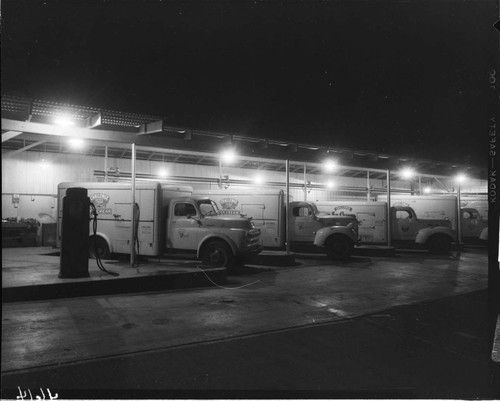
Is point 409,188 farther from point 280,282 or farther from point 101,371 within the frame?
point 101,371

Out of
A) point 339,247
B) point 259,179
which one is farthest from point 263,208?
point 259,179

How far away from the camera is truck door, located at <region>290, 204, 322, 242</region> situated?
49.7 ft

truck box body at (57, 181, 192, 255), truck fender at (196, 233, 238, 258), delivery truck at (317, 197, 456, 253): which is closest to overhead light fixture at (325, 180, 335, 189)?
delivery truck at (317, 197, 456, 253)

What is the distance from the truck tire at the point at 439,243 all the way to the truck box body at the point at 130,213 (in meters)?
11.2

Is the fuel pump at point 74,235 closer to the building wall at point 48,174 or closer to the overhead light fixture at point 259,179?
the building wall at point 48,174

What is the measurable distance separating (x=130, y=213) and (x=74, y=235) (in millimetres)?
3358

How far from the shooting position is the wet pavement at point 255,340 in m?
3.96

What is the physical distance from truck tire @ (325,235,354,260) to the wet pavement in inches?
205

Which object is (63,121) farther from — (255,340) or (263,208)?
(263,208)

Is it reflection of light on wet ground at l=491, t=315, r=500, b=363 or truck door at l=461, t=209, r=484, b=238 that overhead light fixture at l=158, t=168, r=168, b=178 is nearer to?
truck door at l=461, t=209, r=484, b=238

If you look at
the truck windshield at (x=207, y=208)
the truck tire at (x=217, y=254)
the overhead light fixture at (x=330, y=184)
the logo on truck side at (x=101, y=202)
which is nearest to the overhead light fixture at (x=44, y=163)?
the logo on truck side at (x=101, y=202)

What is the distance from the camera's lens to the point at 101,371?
4.11 metres

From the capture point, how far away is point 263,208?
47.5ft

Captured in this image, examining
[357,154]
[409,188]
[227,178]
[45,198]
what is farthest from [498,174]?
[409,188]
